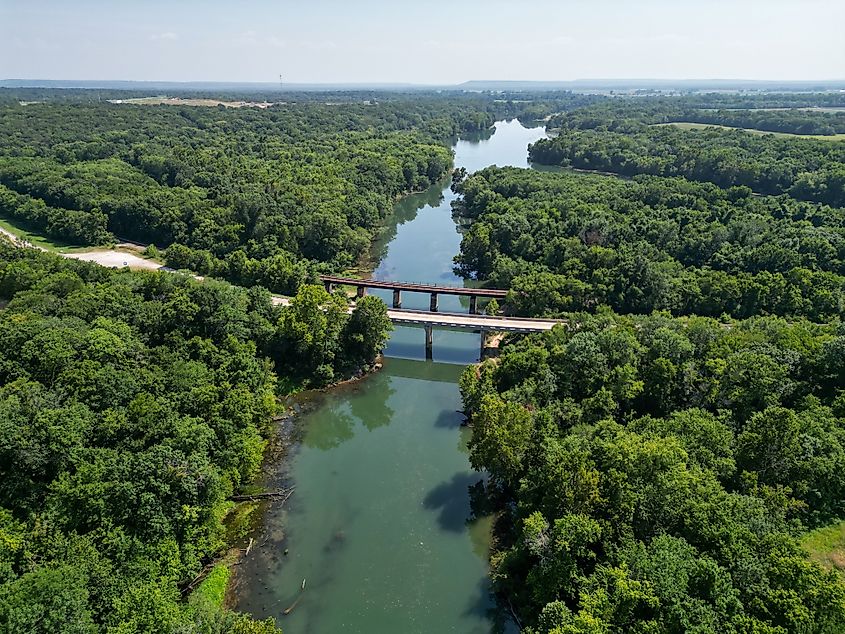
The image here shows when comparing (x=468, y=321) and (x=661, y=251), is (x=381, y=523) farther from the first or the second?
(x=661, y=251)

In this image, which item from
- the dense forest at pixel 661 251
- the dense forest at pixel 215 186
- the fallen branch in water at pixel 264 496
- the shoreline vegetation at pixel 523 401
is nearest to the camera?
the shoreline vegetation at pixel 523 401

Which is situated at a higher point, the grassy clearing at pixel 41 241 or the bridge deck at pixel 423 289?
the grassy clearing at pixel 41 241

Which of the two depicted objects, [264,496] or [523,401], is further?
[523,401]

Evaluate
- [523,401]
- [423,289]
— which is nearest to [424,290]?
[423,289]

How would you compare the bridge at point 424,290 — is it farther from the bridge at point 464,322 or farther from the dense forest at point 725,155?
the dense forest at point 725,155

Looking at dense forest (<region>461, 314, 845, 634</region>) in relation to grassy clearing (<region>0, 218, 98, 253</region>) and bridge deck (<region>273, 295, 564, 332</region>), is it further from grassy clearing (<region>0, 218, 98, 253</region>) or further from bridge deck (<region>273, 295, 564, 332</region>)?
grassy clearing (<region>0, 218, 98, 253</region>)

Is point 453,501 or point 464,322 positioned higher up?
point 464,322

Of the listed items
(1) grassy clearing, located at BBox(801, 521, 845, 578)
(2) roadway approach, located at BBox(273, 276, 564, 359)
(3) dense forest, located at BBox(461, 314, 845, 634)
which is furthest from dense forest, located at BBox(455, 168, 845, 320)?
(1) grassy clearing, located at BBox(801, 521, 845, 578)

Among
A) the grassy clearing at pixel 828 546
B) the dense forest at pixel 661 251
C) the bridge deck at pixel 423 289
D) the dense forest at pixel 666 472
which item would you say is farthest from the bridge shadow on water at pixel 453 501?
the bridge deck at pixel 423 289
